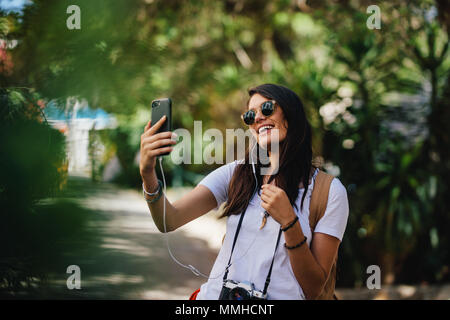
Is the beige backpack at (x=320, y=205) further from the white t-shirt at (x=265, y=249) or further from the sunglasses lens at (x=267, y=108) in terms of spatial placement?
the sunglasses lens at (x=267, y=108)

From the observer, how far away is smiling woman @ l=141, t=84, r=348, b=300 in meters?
1.56

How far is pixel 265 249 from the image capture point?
163cm

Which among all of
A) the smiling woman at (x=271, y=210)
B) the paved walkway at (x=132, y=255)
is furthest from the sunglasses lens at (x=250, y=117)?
the paved walkway at (x=132, y=255)

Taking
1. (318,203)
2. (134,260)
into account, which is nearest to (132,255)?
(134,260)

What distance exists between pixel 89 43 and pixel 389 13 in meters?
4.13

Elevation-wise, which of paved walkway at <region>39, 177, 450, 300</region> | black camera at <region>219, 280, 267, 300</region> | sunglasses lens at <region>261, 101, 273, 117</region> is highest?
sunglasses lens at <region>261, 101, 273, 117</region>

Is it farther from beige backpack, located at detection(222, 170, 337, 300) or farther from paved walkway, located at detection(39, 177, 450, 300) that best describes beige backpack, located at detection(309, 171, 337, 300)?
paved walkway, located at detection(39, 177, 450, 300)

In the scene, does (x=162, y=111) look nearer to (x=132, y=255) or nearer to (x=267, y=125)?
(x=267, y=125)

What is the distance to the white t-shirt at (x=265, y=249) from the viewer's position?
1.60 meters

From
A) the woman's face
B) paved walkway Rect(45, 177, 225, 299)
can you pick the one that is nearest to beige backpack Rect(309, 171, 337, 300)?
the woman's face

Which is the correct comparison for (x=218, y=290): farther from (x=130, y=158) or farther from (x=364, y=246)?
(x=130, y=158)

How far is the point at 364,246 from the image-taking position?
513cm

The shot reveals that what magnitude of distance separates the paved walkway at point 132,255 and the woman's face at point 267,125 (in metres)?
0.78
